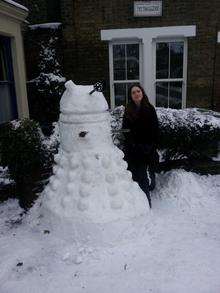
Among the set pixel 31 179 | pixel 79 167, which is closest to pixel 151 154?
pixel 79 167

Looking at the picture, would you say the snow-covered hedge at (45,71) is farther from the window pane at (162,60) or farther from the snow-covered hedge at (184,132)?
the snow-covered hedge at (184,132)

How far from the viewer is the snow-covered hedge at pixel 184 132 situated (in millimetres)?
5184

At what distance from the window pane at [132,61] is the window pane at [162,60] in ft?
1.65

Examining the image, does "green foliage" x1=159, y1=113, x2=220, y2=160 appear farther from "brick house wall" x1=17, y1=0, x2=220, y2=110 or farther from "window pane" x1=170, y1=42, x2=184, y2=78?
"window pane" x1=170, y1=42, x2=184, y2=78

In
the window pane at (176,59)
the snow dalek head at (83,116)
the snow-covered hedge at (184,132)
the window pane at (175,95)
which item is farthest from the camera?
the window pane at (175,95)

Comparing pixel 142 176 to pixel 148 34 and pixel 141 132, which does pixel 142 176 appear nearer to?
pixel 141 132

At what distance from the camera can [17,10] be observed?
6.63 m

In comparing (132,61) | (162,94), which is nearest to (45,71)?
(132,61)

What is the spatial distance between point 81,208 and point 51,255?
592 millimetres

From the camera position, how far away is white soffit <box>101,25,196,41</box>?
25.6 feet

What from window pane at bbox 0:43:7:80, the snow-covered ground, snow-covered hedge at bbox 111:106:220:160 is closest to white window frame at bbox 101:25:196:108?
window pane at bbox 0:43:7:80

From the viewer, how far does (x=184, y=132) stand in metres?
5.20

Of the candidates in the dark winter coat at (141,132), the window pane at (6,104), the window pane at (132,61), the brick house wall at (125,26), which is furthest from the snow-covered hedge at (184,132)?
the window pane at (132,61)

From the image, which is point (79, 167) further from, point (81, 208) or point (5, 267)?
point (5, 267)
